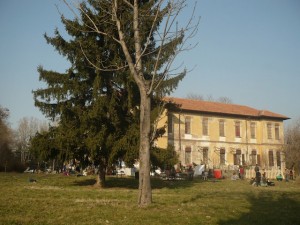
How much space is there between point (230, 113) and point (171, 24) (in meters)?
38.1

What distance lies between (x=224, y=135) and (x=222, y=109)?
12.6 feet

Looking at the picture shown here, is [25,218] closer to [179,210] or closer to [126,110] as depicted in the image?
[179,210]

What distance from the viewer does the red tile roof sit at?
4569 centimetres

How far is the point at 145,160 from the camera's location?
1009 centimetres

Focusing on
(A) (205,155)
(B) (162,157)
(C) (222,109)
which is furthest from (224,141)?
(B) (162,157)

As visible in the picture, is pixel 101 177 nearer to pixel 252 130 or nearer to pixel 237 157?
pixel 237 157

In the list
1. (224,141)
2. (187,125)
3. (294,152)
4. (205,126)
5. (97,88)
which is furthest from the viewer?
(224,141)

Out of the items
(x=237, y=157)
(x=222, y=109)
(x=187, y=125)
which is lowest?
(x=237, y=157)

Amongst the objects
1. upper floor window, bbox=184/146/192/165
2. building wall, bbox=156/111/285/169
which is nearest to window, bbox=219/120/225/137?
building wall, bbox=156/111/285/169

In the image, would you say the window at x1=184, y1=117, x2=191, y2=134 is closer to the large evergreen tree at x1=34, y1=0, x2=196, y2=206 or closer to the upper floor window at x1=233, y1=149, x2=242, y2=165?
the upper floor window at x1=233, y1=149, x2=242, y2=165

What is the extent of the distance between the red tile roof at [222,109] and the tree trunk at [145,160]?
33.7m

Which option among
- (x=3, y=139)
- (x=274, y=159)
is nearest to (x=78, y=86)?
(x=3, y=139)

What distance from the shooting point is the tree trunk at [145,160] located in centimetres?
976

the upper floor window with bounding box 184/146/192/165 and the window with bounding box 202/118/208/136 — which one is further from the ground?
the window with bounding box 202/118/208/136
